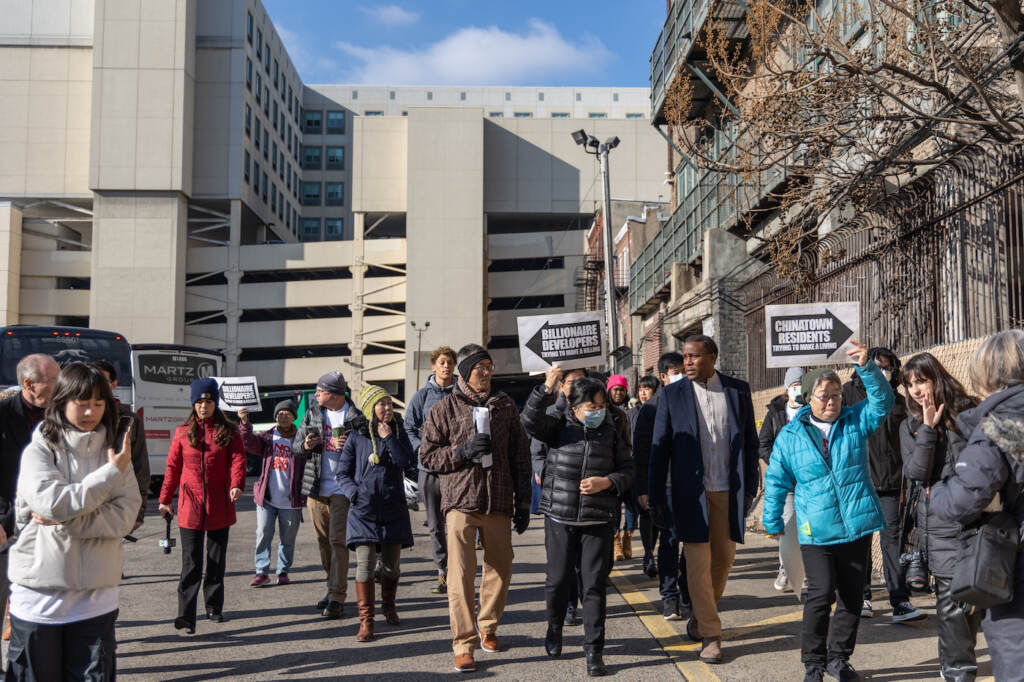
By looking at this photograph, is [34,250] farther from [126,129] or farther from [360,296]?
[360,296]

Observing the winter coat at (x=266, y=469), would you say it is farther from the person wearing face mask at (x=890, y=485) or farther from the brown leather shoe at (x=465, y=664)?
the person wearing face mask at (x=890, y=485)

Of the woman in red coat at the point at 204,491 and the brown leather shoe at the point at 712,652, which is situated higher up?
the woman in red coat at the point at 204,491

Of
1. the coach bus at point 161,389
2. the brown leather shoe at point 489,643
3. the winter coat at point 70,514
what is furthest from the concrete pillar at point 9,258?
the winter coat at point 70,514

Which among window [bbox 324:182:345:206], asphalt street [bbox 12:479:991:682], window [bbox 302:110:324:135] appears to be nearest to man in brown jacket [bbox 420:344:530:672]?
asphalt street [bbox 12:479:991:682]

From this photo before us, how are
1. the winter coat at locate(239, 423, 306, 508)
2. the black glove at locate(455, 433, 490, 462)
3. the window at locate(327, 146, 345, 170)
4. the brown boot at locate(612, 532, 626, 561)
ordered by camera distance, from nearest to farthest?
1. the black glove at locate(455, 433, 490, 462)
2. the winter coat at locate(239, 423, 306, 508)
3. the brown boot at locate(612, 532, 626, 561)
4. the window at locate(327, 146, 345, 170)

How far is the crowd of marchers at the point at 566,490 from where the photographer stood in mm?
3947

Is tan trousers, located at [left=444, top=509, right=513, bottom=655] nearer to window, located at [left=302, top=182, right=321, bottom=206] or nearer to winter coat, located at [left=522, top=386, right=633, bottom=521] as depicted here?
winter coat, located at [left=522, top=386, right=633, bottom=521]

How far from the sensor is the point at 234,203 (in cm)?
6306

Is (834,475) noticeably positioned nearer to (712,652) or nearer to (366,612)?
(712,652)

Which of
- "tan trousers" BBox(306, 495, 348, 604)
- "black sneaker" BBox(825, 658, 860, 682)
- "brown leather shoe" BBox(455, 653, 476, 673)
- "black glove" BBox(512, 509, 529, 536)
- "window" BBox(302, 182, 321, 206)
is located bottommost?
"brown leather shoe" BBox(455, 653, 476, 673)

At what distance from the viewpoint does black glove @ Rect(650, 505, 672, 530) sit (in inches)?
248

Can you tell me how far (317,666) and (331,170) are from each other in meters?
80.9

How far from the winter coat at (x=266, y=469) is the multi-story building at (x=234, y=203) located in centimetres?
5197

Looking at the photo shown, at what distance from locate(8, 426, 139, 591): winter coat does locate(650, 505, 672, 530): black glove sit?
11.4 feet
